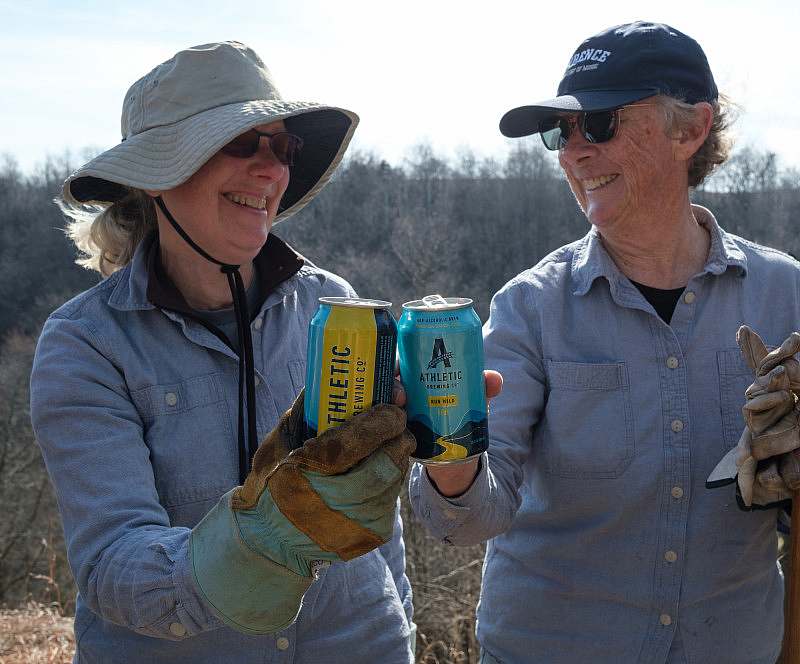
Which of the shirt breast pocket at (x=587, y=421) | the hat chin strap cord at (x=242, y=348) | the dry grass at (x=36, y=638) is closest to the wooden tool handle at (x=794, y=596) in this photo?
the shirt breast pocket at (x=587, y=421)

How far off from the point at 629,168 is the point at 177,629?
176cm

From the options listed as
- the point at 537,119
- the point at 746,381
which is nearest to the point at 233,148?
the point at 537,119

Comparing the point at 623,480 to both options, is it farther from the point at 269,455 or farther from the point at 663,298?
the point at 269,455

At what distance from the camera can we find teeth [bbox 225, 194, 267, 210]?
2459mm

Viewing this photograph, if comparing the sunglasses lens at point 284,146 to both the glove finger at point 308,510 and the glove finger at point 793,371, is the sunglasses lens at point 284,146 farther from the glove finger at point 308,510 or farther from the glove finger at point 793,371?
the glove finger at point 793,371

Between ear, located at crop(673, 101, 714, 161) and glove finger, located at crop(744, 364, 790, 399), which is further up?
ear, located at crop(673, 101, 714, 161)

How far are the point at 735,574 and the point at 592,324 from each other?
80 centimetres

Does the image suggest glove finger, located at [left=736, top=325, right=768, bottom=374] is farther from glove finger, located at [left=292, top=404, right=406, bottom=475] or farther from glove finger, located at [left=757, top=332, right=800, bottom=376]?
glove finger, located at [left=292, top=404, right=406, bottom=475]

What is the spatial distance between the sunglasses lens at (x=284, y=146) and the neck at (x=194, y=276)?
0.35 m

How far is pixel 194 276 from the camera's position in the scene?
8.28ft

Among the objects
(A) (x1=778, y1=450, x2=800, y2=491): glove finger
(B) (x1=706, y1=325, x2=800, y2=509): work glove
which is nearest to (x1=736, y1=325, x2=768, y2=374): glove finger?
(B) (x1=706, y1=325, x2=800, y2=509): work glove

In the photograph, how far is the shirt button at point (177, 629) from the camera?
197 cm

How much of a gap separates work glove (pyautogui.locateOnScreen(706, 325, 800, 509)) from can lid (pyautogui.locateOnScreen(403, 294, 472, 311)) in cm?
83

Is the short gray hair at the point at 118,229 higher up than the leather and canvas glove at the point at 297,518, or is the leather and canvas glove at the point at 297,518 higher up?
the short gray hair at the point at 118,229
